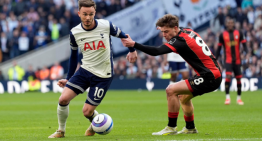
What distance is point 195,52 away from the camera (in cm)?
779

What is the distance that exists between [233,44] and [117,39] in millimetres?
12281

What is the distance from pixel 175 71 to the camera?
16.3 m

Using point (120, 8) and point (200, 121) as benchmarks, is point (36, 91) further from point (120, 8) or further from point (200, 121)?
point (200, 121)

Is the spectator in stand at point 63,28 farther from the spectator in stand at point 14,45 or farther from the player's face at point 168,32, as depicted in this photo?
the player's face at point 168,32

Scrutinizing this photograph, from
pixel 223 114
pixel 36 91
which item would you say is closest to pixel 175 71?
pixel 223 114

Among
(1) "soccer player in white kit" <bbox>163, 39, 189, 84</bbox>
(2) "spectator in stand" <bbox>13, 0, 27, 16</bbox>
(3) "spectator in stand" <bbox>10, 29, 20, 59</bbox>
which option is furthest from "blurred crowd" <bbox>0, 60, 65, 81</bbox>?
(1) "soccer player in white kit" <bbox>163, 39, 189, 84</bbox>

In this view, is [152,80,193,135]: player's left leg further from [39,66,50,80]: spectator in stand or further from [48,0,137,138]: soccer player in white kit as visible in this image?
[39,66,50,80]: spectator in stand

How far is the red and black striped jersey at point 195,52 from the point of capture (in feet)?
25.3

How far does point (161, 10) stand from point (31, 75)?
7900mm

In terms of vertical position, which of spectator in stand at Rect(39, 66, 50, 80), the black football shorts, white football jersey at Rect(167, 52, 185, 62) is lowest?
spectator in stand at Rect(39, 66, 50, 80)

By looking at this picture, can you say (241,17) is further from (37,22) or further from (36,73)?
(36,73)

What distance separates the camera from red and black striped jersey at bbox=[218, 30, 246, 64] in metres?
15.2

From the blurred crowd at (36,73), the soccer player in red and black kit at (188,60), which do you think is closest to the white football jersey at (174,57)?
the soccer player in red and black kit at (188,60)

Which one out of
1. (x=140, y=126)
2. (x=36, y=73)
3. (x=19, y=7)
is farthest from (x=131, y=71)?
(x=140, y=126)
